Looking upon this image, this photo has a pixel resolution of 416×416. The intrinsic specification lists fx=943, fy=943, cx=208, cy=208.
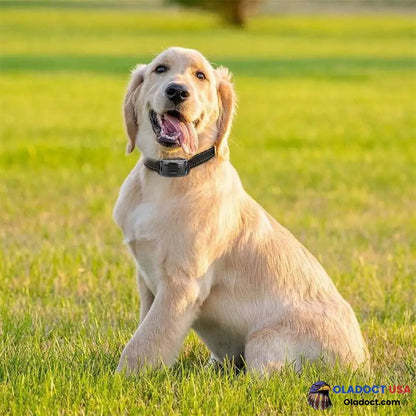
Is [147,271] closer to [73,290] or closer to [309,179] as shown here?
[73,290]

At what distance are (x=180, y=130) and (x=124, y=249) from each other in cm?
340

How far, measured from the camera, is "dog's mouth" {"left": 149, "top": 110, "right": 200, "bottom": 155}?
457 cm

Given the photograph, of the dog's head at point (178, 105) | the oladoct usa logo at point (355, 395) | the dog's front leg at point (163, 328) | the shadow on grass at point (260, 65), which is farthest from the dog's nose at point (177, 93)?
the shadow on grass at point (260, 65)

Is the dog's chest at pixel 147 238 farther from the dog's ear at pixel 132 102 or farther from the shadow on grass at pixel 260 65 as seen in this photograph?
the shadow on grass at pixel 260 65

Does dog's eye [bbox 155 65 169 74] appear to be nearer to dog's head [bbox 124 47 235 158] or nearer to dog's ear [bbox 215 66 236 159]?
dog's head [bbox 124 47 235 158]

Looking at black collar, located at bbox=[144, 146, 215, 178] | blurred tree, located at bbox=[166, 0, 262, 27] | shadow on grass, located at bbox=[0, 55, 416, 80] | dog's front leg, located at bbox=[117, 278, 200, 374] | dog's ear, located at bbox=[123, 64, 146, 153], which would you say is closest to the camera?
dog's front leg, located at bbox=[117, 278, 200, 374]

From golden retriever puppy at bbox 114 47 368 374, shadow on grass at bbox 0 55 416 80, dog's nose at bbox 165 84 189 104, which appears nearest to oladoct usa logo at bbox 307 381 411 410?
golden retriever puppy at bbox 114 47 368 374

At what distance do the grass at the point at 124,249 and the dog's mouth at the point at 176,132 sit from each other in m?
1.11

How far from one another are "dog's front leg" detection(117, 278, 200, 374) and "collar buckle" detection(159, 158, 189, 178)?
0.55 meters

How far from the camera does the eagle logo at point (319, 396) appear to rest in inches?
164

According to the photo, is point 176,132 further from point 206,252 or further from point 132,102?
point 206,252

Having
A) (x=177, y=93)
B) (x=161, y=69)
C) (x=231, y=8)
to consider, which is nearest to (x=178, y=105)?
(x=177, y=93)

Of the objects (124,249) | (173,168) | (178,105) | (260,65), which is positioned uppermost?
(178,105)

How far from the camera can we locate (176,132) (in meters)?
4.58
